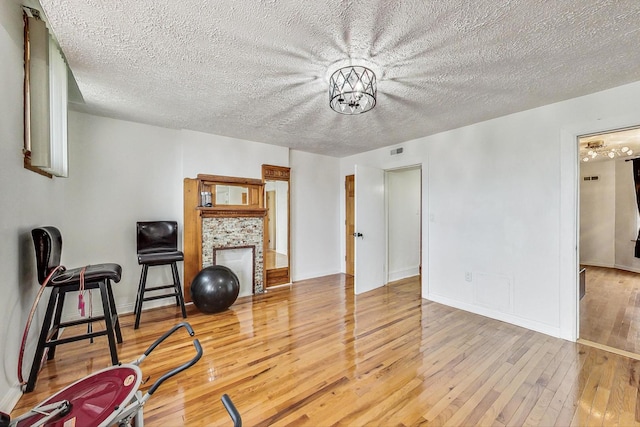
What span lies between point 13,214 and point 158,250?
163 centimetres

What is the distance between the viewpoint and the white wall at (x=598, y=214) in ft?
18.8

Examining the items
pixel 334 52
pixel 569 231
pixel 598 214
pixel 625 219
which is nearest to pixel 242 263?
pixel 334 52

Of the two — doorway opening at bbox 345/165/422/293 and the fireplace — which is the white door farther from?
the fireplace

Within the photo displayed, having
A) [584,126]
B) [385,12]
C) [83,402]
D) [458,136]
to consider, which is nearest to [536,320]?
[584,126]

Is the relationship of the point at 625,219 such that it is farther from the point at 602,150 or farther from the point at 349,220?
the point at 349,220

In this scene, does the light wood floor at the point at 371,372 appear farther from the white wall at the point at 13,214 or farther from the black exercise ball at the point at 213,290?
the white wall at the point at 13,214

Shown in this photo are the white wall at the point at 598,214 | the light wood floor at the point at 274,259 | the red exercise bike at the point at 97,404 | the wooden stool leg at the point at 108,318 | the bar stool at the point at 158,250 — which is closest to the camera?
the red exercise bike at the point at 97,404

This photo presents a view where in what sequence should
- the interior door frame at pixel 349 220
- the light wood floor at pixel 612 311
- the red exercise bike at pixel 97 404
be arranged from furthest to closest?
the interior door frame at pixel 349 220 → the light wood floor at pixel 612 311 → the red exercise bike at pixel 97 404

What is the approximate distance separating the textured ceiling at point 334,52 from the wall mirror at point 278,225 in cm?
164

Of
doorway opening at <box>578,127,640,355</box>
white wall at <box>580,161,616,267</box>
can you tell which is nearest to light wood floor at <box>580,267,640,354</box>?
doorway opening at <box>578,127,640,355</box>

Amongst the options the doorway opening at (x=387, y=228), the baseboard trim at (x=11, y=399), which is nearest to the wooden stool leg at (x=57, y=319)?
the baseboard trim at (x=11, y=399)

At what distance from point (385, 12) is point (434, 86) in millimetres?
1109

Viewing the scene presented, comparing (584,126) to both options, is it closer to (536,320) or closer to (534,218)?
(534,218)

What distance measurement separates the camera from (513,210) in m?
3.03
